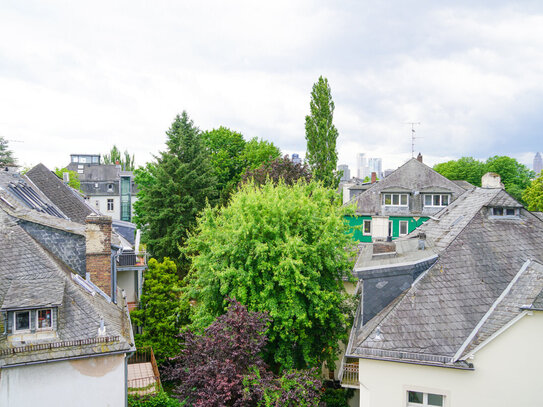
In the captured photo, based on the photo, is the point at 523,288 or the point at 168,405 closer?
the point at 523,288

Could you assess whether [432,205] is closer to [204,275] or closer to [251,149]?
[251,149]

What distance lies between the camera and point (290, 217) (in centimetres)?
1562

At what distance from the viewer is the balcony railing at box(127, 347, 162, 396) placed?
604 inches

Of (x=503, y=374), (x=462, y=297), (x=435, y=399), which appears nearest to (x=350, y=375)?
(x=435, y=399)

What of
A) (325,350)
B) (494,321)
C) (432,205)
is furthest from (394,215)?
(494,321)

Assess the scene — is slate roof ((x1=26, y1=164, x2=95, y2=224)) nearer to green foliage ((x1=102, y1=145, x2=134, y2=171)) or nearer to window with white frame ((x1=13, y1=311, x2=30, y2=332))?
window with white frame ((x1=13, y1=311, x2=30, y2=332))

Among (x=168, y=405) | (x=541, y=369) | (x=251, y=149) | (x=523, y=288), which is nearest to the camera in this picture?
(x=541, y=369)

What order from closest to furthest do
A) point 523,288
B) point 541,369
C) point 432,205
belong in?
point 541,369 < point 523,288 < point 432,205

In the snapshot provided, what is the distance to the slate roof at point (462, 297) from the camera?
35.9 ft

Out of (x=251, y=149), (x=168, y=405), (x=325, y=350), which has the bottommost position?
(x=168, y=405)

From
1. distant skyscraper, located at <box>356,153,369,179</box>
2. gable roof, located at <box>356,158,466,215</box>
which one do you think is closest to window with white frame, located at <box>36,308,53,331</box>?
gable roof, located at <box>356,158,466,215</box>

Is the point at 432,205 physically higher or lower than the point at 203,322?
higher

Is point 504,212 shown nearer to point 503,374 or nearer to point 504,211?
point 504,211

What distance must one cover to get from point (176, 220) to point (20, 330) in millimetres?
23019
